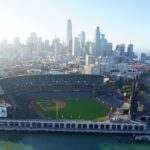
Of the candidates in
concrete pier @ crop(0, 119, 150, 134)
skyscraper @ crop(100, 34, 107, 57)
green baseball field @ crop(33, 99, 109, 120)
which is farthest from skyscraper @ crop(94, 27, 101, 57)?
concrete pier @ crop(0, 119, 150, 134)

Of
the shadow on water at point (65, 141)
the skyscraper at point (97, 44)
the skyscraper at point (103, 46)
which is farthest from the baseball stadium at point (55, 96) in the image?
the skyscraper at point (103, 46)

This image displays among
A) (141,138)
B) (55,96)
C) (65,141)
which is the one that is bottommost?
(65,141)

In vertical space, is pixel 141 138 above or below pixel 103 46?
below

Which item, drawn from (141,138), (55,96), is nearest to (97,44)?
(55,96)

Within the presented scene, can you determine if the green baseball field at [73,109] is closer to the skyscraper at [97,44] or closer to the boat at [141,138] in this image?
the boat at [141,138]

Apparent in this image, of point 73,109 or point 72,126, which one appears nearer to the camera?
point 72,126

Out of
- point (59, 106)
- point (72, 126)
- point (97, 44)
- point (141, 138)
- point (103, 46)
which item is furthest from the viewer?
point (103, 46)

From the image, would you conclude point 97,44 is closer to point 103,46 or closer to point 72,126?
point 103,46
